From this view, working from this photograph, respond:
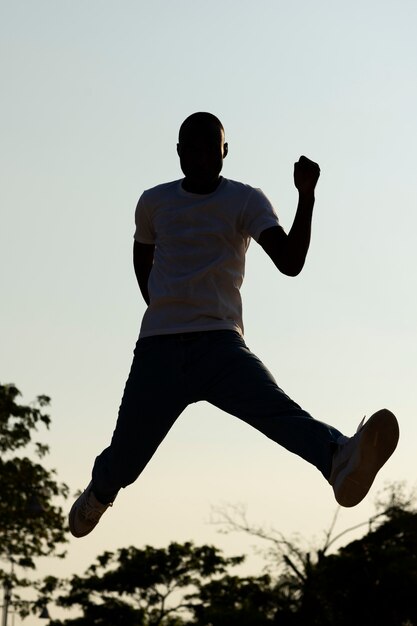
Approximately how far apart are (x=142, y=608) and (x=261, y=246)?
4395cm

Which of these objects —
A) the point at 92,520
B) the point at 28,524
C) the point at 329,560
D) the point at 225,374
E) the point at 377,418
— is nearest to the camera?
the point at 377,418

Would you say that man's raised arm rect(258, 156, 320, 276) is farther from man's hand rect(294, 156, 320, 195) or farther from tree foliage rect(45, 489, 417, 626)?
tree foliage rect(45, 489, 417, 626)

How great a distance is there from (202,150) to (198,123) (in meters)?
0.12

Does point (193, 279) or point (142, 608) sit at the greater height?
point (142, 608)

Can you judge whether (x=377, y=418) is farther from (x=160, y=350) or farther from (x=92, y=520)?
(x=92, y=520)

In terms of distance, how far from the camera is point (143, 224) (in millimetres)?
6902

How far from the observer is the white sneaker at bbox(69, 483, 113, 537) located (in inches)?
277

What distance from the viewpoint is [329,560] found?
4253 cm

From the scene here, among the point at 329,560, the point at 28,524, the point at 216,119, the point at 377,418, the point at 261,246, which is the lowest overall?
the point at 377,418

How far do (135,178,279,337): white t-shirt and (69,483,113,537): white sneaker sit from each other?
3.09 ft

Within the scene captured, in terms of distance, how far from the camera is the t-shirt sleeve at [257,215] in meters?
6.38

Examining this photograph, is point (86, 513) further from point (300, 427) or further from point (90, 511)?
point (300, 427)

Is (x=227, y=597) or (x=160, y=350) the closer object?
(x=160, y=350)

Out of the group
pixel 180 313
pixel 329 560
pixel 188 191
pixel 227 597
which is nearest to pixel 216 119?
pixel 188 191
